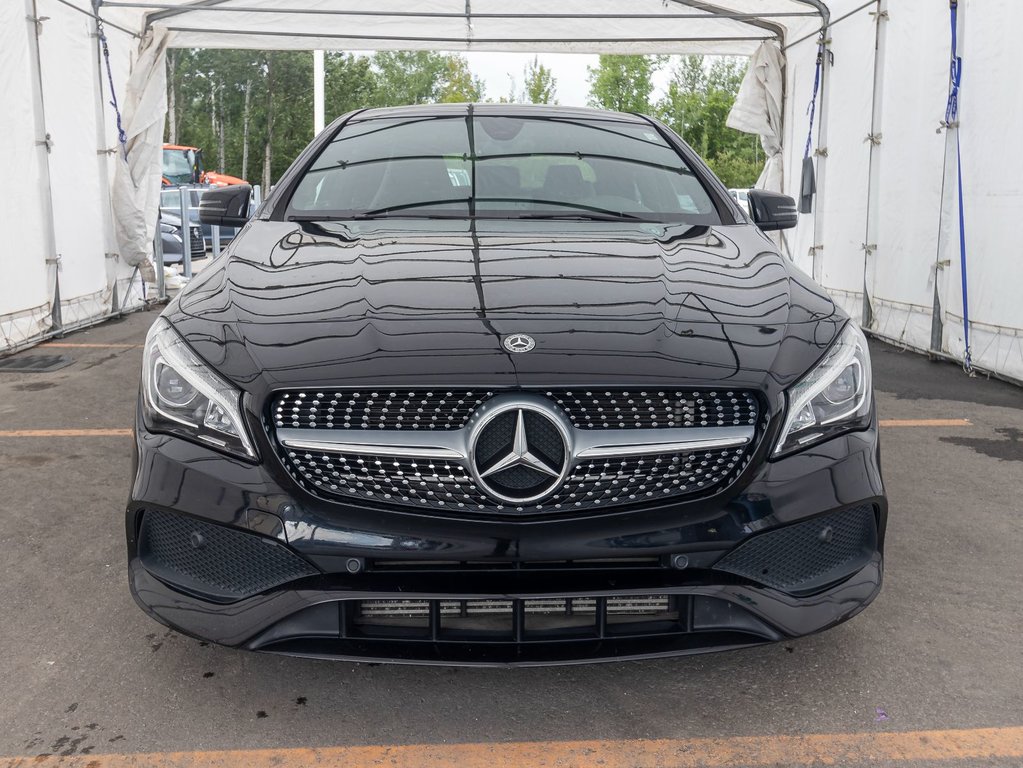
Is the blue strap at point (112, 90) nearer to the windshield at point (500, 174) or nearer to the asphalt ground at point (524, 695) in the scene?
the windshield at point (500, 174)

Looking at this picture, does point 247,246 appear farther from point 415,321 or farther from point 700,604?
point 700,604

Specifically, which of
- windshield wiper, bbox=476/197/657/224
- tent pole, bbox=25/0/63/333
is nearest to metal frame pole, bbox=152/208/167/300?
tent pole, bbox=25/0/63/333

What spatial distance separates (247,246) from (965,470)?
327 centimetres

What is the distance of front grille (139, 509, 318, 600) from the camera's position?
82.7 inches

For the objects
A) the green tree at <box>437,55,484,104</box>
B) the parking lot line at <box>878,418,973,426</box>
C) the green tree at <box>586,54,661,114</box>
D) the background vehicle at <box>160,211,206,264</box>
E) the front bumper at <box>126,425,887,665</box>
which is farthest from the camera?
the green tree at <box>437,55,484,104</box>

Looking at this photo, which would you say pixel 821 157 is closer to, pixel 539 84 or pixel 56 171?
pixel 56 171

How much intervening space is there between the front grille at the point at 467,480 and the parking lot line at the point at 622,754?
0.55 m

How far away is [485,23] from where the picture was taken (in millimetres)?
10242

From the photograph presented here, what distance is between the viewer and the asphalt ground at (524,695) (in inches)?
85.6

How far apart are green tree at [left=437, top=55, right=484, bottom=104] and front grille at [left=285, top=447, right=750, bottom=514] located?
5289 centimetres

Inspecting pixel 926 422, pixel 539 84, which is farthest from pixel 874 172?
pixel 539 84

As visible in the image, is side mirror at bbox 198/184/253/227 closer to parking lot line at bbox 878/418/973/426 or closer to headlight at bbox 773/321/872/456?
headlight at bbox 773/321/872/456

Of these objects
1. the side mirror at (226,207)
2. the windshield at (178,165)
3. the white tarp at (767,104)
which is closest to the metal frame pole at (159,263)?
the white tarp at (767,104)

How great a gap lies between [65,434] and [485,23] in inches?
269
